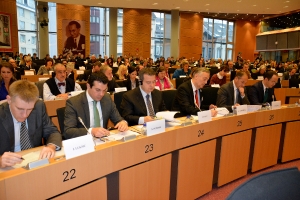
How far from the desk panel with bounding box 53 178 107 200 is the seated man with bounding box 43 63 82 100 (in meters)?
2.58

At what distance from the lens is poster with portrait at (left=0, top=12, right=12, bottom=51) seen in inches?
523

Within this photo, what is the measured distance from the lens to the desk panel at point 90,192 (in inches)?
59.5

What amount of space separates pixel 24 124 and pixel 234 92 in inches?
107

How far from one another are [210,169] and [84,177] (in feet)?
4.87

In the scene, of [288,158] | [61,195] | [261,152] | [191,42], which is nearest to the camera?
[61,195]

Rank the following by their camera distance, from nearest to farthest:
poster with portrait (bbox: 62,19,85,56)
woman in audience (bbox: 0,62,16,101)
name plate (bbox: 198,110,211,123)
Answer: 1. name plate (bbox: 198,110,211,123)
2. woman in audience (bbox: 0,62,16,101)
3. poster with portrait (bbox: 62,19,85,56)

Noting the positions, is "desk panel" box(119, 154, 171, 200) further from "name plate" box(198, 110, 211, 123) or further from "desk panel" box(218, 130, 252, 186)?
"desk panel" box(218, 130, 252, 186)

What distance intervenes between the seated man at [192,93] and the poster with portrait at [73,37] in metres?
13.6

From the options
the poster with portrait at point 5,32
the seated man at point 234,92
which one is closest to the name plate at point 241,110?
the seated man at point 234,92

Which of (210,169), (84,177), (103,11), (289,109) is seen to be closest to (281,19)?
(103,11)

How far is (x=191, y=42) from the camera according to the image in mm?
19312

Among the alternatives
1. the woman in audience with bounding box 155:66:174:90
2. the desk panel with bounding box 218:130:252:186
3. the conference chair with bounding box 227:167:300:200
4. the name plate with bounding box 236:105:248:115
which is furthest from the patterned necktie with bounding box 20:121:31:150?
the woman in audience with bounding box 155:66:174:90

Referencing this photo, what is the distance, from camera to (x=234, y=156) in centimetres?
290

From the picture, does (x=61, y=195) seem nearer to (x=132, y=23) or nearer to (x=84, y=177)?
(x=84, y=177)
